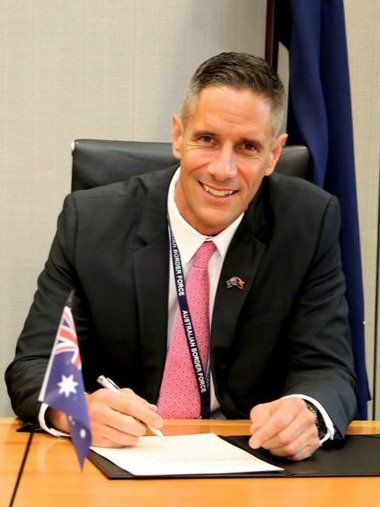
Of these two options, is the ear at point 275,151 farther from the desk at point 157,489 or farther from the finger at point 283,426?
the desk at point 157,489

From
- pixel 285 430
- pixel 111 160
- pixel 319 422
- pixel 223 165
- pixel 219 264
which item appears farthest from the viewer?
pixel 111 160

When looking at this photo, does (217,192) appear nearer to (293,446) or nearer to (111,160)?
(111,160)

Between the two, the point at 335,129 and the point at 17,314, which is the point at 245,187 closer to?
the point at 335,129

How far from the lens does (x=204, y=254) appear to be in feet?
7.39

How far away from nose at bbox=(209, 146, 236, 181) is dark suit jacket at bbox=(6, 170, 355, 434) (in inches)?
7.5

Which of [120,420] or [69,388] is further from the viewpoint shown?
[120,420]

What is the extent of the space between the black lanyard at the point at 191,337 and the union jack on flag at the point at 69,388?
32.1 inches

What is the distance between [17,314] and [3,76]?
795mm

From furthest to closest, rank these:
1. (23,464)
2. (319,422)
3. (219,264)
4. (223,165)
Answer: (219,264) < (223,165) < (319,422) < (23,464)

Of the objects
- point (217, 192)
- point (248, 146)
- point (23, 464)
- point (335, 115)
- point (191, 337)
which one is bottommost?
point (23, 464)

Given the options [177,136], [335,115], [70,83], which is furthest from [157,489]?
[70,83]

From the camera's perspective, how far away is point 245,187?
7.34 ft

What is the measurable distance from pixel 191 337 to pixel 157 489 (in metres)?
0.74

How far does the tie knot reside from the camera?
2.24 m
